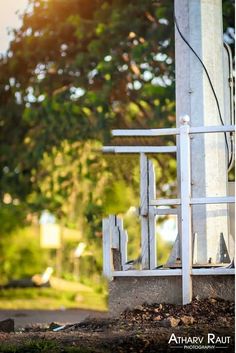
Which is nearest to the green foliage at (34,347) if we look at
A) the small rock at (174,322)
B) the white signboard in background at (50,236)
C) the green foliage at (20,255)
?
the small rock at (174,322)

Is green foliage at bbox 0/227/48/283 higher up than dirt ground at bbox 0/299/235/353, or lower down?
higher up

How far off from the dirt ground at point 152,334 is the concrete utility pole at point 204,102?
0.52 meters

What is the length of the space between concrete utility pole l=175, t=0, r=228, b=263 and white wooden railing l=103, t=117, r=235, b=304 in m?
0.16

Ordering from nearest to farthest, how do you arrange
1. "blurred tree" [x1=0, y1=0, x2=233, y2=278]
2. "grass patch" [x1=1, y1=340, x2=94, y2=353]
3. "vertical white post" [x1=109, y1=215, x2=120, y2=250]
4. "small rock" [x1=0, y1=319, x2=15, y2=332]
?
"grass patch" [x1=1, y1=340, x2=94, y2=353]
"vertical white post" [x1=109, y1=215, x2=120, y2=250]
"small rock" [x1=0, y1=319, x2=15, y2=332]
"blurred tree" [x1=0, y1=0, x2=233, y2=278]

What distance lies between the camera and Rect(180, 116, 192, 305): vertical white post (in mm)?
5141

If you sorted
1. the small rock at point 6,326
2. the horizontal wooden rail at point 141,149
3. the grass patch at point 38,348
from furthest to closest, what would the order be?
the small rock at point 6,326
the horizontal wooden rail at point 141,149
the grass patch at point 38,348

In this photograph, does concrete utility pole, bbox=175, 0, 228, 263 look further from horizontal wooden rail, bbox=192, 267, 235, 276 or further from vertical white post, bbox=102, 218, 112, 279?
vertical white post, bbox=102, 218, 112, 279

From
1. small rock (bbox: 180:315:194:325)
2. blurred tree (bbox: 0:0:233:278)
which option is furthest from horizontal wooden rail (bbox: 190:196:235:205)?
blurred tree (bbox: 0:0:233:278)

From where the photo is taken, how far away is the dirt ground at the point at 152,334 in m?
4.61

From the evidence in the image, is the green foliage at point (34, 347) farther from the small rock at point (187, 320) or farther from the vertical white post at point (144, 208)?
the vertical white post at point (144, 208)

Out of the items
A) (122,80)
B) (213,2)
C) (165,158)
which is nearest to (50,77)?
(122,80)

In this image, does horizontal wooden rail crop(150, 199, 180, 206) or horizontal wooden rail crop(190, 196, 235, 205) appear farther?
horizontal wooden rail crop(150, 199, 180, 206)

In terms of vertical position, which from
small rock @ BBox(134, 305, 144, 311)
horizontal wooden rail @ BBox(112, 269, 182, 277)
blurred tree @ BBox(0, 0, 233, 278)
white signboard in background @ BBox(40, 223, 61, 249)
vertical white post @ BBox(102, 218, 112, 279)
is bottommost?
small rock @ BBox(134, 305, 144, 311)

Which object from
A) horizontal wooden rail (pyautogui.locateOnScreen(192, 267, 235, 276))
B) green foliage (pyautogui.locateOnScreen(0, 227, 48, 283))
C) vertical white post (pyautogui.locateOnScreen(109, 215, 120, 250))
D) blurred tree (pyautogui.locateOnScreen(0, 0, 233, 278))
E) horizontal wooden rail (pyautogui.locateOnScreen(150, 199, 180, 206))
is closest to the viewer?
horizontal wooden rail (pyautogui.locateOnScreen(192, 267, 235, 276))
